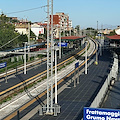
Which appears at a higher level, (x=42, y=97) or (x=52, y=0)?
(x=52, y=0)

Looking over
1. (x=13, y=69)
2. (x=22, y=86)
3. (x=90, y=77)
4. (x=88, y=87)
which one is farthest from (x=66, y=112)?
(x=13, y=69)

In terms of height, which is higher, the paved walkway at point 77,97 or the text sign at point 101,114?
the text sign at point 101,114

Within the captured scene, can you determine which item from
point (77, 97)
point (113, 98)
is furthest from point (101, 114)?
point (113, 98)

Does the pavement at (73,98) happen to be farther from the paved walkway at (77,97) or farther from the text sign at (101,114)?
the text sign at (101,114)

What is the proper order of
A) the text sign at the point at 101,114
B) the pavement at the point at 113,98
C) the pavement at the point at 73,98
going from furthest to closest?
the pavement at the point at 113,98 → the pavement at the point at 73,98 → the text sign at the point at 101,114

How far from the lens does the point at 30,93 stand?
33.3 metres

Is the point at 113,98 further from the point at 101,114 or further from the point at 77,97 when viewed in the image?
the point at 101,114

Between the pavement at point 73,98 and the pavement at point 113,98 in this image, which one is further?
the pavement at point 113,98

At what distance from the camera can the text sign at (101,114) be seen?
13977 mm

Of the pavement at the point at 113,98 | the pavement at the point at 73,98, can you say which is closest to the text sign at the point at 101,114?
the pavement at the point at 73,98

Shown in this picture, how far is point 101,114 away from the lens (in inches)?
560

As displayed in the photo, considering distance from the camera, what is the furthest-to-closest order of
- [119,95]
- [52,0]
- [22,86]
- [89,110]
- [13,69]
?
[13,69]
[22,86]
[119,95]
[52,0]
[89,110]

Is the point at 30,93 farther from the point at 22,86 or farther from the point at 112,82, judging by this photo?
the point at 112,82

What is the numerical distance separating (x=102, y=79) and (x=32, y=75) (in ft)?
38.8
